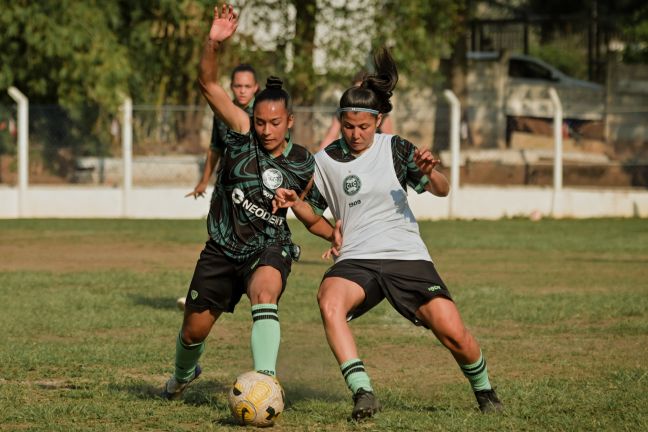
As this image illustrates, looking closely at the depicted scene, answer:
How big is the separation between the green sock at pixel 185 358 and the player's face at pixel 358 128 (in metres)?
1.39

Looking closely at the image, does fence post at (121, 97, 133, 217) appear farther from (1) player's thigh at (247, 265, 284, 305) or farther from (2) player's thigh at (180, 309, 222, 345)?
(1) player's thigh at (247, 265, 284, 305)

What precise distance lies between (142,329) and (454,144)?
13.9 metres

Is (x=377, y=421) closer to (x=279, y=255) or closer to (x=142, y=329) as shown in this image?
(x=279, y=255)

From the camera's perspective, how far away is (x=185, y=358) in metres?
6.74

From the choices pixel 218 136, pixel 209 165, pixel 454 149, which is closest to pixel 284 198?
pixel 218 136

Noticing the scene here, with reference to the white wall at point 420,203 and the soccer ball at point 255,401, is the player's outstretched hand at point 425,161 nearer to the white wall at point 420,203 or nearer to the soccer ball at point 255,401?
the soccer ball at point 255,401

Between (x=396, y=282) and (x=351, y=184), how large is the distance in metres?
0.56

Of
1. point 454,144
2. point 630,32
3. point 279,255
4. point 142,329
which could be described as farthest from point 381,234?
point 630,32

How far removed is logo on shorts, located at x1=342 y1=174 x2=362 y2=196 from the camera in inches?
250

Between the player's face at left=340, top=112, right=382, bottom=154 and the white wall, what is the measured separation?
16.2 meters

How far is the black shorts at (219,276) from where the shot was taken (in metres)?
6.46

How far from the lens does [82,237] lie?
60.4 feet

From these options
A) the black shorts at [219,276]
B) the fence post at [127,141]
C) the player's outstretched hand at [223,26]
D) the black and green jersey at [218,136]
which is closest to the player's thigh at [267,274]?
the black shorts at [219,276]

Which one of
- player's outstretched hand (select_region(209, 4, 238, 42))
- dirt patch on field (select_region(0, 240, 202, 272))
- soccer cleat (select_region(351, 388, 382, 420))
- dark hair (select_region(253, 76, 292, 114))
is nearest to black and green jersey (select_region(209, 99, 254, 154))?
player's outstretched hand (select_region(209, 4, 238, 42))
